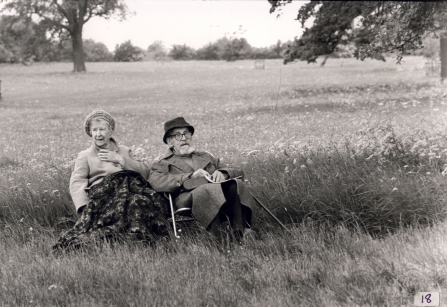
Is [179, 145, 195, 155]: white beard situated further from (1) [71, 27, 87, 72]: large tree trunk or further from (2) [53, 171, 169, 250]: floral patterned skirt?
(1) [71, 27, 87, 72]: large tree trunk

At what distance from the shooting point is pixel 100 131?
210 inches

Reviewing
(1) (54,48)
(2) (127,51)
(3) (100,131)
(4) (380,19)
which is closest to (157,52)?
(2) (127,51)

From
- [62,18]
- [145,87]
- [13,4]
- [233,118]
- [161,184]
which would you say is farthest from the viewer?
[145,87]

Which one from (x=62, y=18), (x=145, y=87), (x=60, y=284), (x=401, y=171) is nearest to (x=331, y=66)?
(x=145, y=87)

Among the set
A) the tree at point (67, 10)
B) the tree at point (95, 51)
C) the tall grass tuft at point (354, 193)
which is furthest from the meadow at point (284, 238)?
the tree at point (95, 51)

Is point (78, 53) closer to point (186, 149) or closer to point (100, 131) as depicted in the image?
point (100, 131)

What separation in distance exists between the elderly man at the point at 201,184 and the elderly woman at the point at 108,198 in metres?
0.20

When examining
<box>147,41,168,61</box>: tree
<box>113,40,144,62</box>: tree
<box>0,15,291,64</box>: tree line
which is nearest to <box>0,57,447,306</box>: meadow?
<box>0,15,291,64</box>: tree line

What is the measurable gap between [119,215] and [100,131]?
0.88 m

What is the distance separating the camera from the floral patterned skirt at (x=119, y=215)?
4.82 metres

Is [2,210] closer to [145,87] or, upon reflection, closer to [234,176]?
[234,176]

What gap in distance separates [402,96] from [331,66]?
14924 millimetres

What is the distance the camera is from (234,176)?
17.2 feet

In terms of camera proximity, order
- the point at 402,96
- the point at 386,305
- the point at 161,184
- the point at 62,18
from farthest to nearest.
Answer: the point at 62,18
the point at 402,96
the point at 161,184
the point at 386,305
